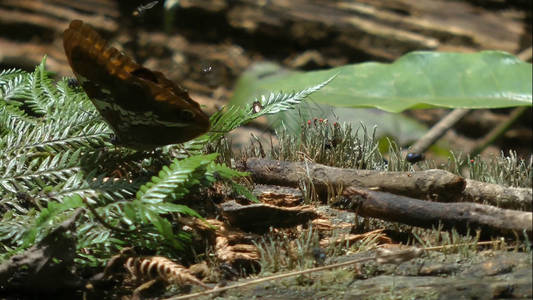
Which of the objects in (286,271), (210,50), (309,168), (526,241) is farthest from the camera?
(210,50)

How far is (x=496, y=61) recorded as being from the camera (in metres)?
2.37

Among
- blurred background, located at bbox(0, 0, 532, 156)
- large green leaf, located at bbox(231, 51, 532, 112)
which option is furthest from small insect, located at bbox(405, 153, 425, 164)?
blurred background, located at bbox(0, 0, 532, 156)

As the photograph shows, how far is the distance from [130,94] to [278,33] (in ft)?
12.0

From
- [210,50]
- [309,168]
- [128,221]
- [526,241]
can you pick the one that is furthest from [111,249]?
[210,50]

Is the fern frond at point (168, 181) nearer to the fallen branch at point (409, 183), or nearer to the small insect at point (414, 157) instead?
the fallen branch at point (409, 183)

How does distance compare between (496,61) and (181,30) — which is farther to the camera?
(181,30)

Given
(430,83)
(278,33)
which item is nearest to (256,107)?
(430,83)

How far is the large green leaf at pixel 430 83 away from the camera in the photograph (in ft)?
7.11

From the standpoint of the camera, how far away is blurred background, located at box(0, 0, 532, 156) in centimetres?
449

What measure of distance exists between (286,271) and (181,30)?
13.1 ft

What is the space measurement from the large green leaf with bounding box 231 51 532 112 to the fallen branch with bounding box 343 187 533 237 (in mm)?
985

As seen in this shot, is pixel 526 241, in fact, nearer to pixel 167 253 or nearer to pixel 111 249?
pixel 167 253

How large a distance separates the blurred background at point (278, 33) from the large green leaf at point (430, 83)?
205cm

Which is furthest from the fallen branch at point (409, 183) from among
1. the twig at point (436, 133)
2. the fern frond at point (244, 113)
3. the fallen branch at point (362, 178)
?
the twig at point (436, 133)
